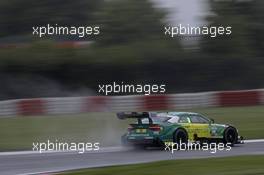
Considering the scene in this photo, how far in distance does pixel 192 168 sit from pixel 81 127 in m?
7.09

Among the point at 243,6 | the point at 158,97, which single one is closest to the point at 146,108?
the point at 158,97

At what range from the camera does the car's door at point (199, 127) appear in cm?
1445

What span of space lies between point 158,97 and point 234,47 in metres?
6.54

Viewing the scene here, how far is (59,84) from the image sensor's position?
76.5 feet

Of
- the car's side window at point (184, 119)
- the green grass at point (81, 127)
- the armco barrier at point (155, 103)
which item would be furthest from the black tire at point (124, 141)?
the armco barrier at point (155, 103)

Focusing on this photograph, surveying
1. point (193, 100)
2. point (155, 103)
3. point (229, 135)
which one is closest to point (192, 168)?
point (229, 135)

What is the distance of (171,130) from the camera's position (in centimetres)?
1417

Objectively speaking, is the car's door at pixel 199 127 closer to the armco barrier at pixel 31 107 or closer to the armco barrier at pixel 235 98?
the armco barrier at pixel 235 98

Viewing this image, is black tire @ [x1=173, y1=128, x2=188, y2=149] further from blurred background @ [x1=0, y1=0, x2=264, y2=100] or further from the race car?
blurred background @ [x1=0, y1=0, x2=264, y2=100]

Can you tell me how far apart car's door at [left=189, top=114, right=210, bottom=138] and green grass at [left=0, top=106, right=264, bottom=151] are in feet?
5.96

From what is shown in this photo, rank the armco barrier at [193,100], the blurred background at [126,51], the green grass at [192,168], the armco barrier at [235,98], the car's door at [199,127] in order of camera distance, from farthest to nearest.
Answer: the blurred background at [126,51], the armco barrier at [235,98], the armco barrier at [193,100], the car's door at [199,127], the green grass at [192,168]

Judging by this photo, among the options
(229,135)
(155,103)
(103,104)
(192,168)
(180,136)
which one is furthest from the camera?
(155,103)

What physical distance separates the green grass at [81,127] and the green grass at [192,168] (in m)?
3.93

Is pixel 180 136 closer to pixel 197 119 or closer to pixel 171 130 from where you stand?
pixel 171 130
